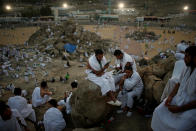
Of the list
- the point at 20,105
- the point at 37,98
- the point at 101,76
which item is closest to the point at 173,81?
the point at 101,76

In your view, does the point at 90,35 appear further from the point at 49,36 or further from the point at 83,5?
the point at 83,5

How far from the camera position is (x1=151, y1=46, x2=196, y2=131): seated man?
2340 mm

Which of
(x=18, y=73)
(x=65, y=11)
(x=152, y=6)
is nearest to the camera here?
(x=18, y=73)

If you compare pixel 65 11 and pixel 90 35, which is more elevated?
pixel 65 11

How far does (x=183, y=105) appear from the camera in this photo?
242cm

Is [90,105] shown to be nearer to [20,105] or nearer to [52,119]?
[52,119]

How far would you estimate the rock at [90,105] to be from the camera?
380cm

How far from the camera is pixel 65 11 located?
135 feet

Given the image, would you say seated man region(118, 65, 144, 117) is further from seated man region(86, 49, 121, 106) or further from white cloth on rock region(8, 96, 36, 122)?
white cloth on rock region(8, 96, 36, 122)

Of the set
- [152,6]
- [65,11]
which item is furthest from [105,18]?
[152,6]

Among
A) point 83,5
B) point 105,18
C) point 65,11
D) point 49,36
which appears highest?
point 83,5

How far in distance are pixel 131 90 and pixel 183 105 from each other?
2.05 m

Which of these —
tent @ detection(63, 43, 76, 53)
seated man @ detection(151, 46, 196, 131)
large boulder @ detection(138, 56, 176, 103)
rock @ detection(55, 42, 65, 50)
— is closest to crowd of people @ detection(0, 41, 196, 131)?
seated man @ detection(151, 46, 196, 131)

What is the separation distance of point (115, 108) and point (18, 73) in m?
6.98
